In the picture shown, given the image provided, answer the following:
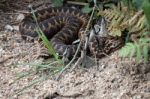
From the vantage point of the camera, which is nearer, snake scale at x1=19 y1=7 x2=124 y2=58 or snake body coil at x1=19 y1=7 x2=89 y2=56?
snake scale at x1=19 y1=7 x2=124 y2=58

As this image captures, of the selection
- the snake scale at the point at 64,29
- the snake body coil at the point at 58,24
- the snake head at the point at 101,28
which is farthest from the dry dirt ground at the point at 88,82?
the snake body coil at the point at 58,24

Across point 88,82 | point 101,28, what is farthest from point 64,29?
point 88,82

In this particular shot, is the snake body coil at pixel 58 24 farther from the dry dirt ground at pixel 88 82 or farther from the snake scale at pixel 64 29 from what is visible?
the dry dirt ground at pixel 88 82

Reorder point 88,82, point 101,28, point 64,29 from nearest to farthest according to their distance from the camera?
point 88,82, point 101,28, point 64,29

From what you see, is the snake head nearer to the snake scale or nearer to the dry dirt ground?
the snake scale

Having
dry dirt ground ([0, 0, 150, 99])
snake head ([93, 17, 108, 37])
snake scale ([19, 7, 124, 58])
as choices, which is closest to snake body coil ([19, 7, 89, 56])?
snake scale ([19, 7, 124, 58])

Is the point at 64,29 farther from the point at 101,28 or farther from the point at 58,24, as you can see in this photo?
the point at 101,28

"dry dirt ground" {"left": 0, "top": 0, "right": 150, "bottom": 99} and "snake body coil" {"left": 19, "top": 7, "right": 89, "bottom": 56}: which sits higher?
"snake body coil" {"left": 19, "top": 7, "right": 89, "bottom": 56}

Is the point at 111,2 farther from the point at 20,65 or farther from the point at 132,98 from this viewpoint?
the point at 132,98

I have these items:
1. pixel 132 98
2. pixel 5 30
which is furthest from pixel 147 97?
pixel 5 30
